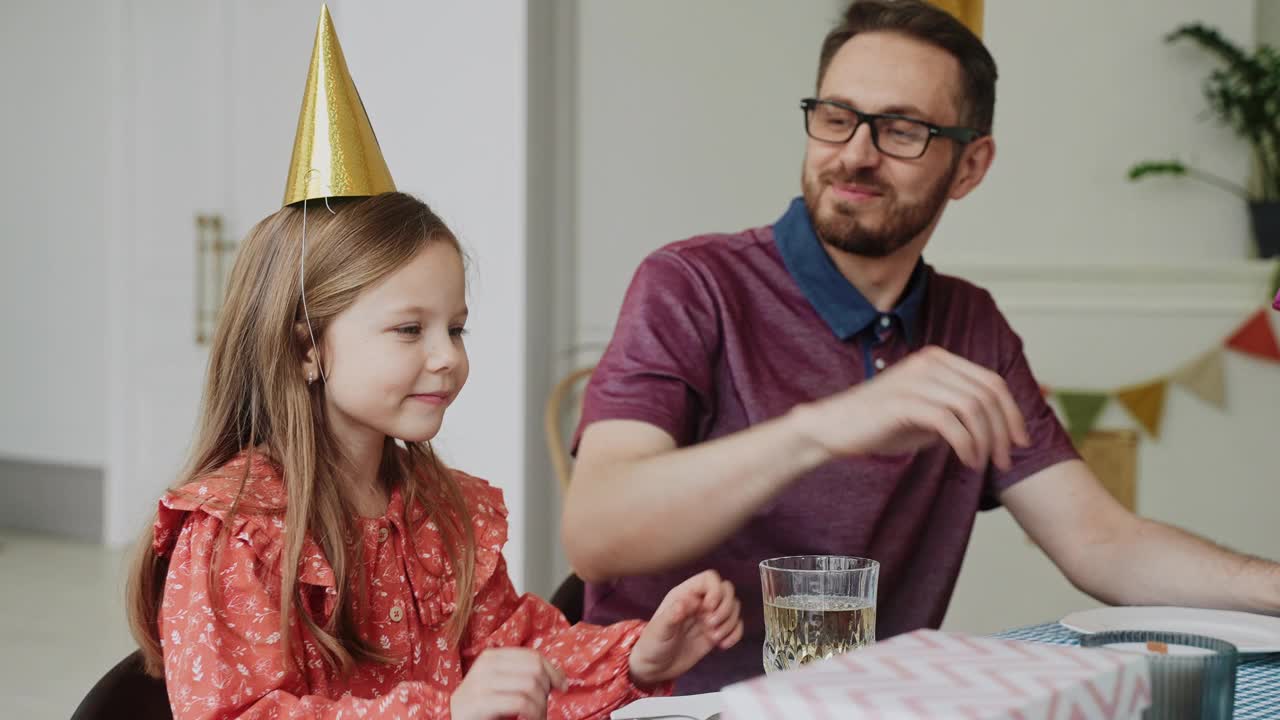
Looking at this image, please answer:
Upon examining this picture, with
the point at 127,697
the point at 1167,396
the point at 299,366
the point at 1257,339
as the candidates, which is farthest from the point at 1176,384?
the point at 127,697

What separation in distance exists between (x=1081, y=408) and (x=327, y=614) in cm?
263

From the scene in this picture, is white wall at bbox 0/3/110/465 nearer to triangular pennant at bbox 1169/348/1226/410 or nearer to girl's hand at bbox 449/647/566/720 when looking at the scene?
triangular pennant at bbox 1169/348/1226/410

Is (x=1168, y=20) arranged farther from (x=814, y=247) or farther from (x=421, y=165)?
(x=814, y=247)

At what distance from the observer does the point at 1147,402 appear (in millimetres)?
3307

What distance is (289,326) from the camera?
1.20 m

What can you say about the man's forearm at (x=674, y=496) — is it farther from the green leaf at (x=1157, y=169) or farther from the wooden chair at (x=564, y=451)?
the green leaf at (x=1157, y=169)

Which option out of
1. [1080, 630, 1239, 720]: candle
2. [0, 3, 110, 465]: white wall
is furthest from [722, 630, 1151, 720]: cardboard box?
[0, 3, 110, 465]: white wall

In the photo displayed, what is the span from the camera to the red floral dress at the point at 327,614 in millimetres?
978

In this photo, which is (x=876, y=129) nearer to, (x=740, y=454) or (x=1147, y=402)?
(x=740, y=454)

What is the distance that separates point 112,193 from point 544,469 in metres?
3.06

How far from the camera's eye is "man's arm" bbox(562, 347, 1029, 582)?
0.90 m

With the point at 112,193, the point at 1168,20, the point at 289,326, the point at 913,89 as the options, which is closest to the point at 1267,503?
the point at 1168,20

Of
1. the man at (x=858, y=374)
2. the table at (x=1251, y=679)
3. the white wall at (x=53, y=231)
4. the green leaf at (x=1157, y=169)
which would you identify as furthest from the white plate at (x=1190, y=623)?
the white wall at (x=53, y=231)

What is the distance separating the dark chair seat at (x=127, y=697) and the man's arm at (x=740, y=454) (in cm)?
45
